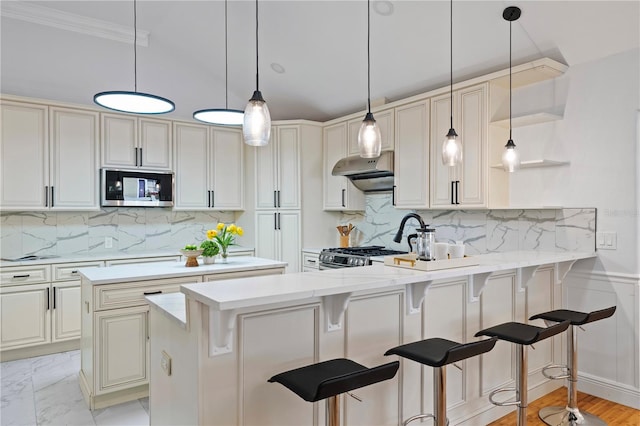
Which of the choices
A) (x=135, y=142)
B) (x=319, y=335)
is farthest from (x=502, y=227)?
(x=135, y=142)

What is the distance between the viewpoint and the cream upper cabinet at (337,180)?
5117 mm

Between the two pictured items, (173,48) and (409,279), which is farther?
(173,48)

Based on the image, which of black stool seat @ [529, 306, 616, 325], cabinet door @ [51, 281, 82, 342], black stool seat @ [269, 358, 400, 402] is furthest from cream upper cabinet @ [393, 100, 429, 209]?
cabinet door @ [51, 281, 82, 342]

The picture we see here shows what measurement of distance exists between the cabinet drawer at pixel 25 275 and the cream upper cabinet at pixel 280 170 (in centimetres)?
245

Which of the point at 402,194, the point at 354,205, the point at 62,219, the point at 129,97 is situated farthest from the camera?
the point at 354,205

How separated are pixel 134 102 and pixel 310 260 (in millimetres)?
3106

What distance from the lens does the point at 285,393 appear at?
6.32 feet

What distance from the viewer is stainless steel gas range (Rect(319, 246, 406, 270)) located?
4.15m

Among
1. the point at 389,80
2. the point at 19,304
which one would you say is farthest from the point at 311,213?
the point at 19,304

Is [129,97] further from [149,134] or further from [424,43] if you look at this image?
[149,134]

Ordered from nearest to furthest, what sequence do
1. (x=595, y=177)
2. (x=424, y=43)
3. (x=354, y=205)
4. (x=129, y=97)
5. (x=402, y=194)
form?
(x=129, y=97)
(x=595, y=177)
(x=424, y=43)
(x=402, y=194)
(x=354, y=205)

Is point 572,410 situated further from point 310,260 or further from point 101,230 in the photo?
point 101,230

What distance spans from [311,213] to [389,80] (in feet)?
6.43

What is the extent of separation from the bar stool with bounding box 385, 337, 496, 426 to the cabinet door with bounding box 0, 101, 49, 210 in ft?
13.6
